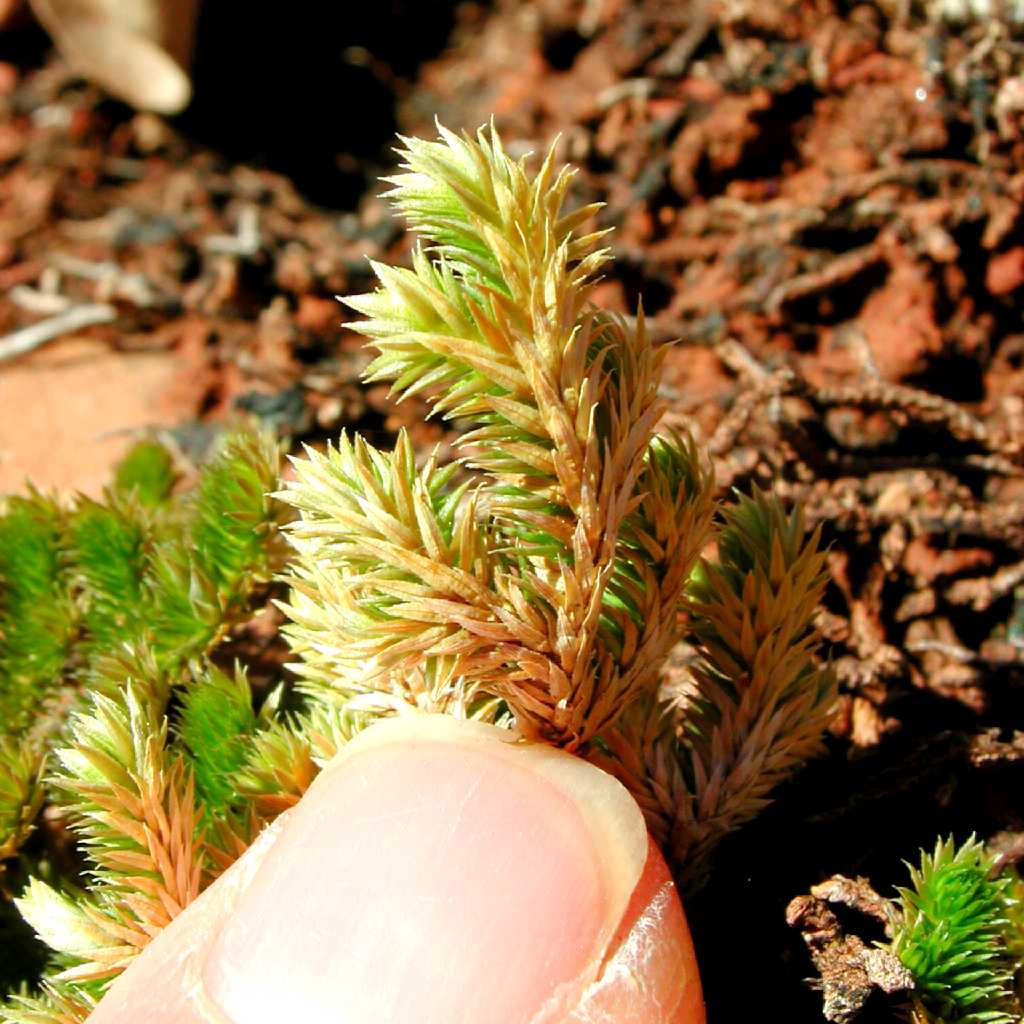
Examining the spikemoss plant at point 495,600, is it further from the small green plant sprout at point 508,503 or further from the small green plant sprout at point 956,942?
the small green plant sprout at point 956,942

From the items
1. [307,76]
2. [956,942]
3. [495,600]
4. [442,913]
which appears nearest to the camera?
[442,913]

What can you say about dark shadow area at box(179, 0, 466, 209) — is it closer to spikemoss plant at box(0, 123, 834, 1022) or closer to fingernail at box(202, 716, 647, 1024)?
spikemoss plant at box(0, 123, 834, 1022)

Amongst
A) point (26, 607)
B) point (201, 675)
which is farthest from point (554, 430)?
point (26, 607)

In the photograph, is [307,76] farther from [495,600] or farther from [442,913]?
[442,913]

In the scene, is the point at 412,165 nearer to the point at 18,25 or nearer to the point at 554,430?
the point at 554,430

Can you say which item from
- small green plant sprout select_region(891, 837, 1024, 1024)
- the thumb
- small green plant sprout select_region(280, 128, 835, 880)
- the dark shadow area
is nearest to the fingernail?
the thumb

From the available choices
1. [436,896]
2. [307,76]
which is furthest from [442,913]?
[307,76]

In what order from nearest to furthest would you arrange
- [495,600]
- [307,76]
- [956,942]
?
[495,600], [956,942], [307,76]
